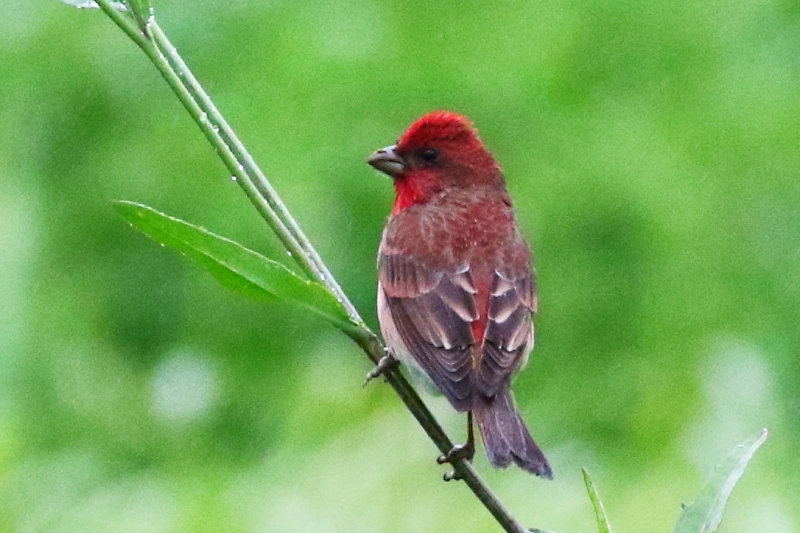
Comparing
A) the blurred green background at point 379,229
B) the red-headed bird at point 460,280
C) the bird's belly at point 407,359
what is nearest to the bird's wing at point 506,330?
the red-headed bird at point 460,280

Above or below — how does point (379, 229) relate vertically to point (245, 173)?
below

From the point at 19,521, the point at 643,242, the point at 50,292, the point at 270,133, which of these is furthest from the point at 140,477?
the point at 643,242

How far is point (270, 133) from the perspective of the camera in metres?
5.23

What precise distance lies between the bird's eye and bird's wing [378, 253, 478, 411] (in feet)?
1.56

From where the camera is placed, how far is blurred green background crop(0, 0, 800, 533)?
450cm

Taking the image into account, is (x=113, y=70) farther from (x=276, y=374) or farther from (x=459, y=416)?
(x=459, y=416)

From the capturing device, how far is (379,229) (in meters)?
5.27

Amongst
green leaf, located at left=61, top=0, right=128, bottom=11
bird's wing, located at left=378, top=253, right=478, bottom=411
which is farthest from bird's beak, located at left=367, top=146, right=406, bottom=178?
green leaf, located at left=61, top=0, right=128, bottom=11

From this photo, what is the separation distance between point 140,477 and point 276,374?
73cm

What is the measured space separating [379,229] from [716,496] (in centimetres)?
308

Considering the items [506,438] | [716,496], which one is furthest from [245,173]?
[506,438]

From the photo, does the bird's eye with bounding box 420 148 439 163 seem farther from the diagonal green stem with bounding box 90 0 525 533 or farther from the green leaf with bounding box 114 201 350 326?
the green leaf with bounding box 114 201 350 326

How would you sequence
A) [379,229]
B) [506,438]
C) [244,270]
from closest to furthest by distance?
1. [244,270]
2. [506,438]
3. [379,229]

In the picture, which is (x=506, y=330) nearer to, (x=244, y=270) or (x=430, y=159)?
(x=430, y=159)
